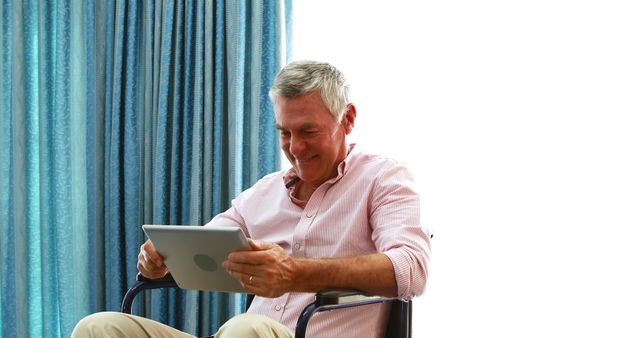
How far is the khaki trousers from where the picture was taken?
163 centimetres

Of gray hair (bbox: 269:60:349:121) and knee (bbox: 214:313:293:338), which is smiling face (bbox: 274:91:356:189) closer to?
gray hair (bbox: 269:60:349:121)

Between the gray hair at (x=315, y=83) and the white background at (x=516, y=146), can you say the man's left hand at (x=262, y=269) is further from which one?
the white background at (x=516, y=146)

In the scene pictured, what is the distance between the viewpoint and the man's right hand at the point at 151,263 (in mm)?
1904

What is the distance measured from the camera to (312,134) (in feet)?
6.46

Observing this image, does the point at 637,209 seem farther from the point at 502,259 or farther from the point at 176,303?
the point at 176,303

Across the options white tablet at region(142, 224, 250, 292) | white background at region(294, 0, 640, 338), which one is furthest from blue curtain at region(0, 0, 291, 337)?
white tablet at region(142, 224, 250, 292)

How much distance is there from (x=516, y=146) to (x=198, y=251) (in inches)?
50.9

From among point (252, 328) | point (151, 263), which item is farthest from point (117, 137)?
point (252, 328)

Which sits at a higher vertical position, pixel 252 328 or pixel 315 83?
pixel 315 83

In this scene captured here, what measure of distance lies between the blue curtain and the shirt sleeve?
0.99 m

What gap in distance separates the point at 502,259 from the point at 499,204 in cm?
19

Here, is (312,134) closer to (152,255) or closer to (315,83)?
(315,83)

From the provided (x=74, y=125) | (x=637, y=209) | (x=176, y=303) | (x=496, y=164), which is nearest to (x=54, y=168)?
(x=74, y=125)

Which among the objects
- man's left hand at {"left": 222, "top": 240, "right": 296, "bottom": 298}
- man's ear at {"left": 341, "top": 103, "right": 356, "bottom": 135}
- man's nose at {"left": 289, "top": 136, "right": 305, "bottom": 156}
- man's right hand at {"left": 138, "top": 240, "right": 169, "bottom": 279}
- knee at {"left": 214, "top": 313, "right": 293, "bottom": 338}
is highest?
man's ear at {"left": 341, "top": 103, "right": 356, "bottom": 135}
